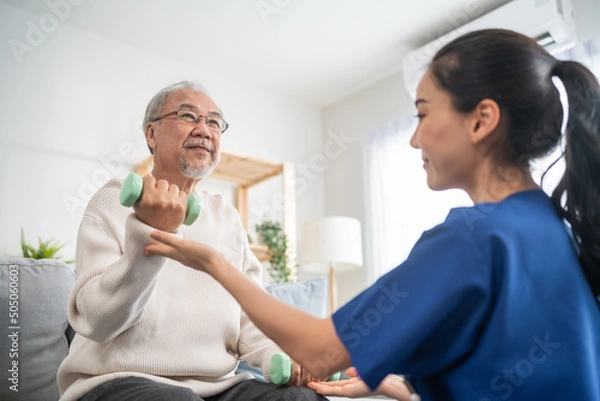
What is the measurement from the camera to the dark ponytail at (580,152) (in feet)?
2.75

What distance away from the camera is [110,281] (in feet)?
3.55

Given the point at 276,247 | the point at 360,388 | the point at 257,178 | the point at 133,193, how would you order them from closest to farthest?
the point at 133,193 → the point at 360,388 → the point at 276,247 → the point at 257,178

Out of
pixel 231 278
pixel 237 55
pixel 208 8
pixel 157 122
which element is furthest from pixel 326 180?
pixel 231 278

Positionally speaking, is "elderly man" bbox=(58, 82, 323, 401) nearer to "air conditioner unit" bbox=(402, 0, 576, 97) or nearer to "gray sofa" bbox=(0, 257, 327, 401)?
"gray sofa" bbox=(0, 257, 327, 401)

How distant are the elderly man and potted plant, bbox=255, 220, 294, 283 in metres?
1.87

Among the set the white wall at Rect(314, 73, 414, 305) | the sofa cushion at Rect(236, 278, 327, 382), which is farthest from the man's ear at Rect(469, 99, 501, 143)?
the white wall at Rect(314, 73, 414, 305)

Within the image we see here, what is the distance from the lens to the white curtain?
3486 mm

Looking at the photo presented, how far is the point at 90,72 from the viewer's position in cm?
332

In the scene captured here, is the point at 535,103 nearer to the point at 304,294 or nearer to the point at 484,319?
the point at 484,319

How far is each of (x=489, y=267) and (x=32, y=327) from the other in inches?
56.2

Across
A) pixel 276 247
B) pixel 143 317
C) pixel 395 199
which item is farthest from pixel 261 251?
pixel 143 317

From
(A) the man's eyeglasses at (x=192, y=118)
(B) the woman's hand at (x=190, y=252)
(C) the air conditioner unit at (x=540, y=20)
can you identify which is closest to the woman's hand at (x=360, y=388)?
(B) the woman's hand at (x=190, y=252)

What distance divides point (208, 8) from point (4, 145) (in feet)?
4.55

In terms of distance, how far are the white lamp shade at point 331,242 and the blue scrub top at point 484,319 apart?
259cm
